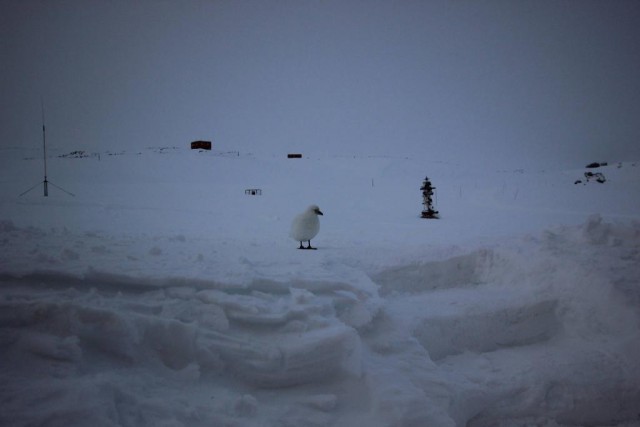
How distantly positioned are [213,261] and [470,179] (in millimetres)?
24866

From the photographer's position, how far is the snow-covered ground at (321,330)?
2494mm

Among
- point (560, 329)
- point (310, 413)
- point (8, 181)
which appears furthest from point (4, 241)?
point (8, 181)

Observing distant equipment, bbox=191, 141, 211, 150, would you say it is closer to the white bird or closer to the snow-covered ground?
the snow-covered ground

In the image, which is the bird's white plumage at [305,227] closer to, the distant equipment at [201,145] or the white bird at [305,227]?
the white bird at [305,227]

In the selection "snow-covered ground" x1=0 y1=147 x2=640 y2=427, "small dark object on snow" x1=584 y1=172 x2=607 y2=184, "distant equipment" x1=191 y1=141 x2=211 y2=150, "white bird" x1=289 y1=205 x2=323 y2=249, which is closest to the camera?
"snow-covered ground" x1=0 y1=147 x2=640 y2=427

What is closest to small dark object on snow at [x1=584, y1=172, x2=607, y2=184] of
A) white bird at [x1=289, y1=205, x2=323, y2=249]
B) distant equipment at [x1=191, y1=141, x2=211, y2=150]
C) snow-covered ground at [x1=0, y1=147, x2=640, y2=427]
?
snow-covered ground at [x1=0, y1=147, x2=640, y2=427]

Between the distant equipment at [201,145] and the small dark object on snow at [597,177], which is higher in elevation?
the distant equipment at [201,145]

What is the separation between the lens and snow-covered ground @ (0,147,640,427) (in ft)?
8.18

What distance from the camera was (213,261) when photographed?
→ 477 cm

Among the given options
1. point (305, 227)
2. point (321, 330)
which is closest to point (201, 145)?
point (305, 227)

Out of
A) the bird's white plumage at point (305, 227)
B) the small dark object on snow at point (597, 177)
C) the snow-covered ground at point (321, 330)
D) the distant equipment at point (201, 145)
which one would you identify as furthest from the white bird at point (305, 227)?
the distant equipment at point (201, 145)

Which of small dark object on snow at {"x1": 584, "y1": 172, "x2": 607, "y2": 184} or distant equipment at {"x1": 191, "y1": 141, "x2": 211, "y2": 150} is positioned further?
distant equipment at {"x1": 191, "y1": 141, "x2": 211, "y2": 150}

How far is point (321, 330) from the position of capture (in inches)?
132

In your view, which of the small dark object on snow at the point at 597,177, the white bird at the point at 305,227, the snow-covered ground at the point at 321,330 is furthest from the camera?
the small dark object on snow at the point at 597,177
